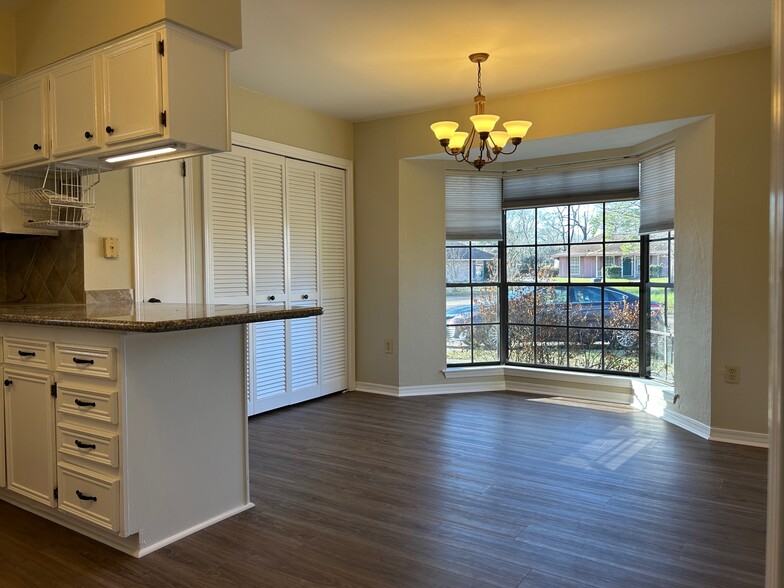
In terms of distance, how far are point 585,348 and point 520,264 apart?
0.99 meters

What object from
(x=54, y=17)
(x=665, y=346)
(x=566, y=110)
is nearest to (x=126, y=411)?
(x=54, y=17)

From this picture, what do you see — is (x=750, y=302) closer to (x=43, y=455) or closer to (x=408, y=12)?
(x=408, y=12)

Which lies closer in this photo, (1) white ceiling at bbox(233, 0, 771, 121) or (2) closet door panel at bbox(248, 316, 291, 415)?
(1) white ceiling at bbox(233, 0, 771, 121)

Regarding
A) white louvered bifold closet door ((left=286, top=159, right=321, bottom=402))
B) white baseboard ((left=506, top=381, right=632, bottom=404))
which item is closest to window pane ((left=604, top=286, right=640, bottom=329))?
white baseboard ((left=506, top=381, right=632, bottom=404))

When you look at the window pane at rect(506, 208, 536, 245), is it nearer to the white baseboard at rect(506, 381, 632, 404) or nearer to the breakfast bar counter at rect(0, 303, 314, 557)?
the white baseboard at rect(506, 381, 632, 404)

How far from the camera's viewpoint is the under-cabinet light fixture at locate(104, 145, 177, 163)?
266cm

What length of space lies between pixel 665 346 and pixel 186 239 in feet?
12.4

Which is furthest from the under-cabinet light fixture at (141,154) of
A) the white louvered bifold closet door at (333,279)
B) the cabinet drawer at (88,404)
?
the white louvered bifold closet door at (333,279)

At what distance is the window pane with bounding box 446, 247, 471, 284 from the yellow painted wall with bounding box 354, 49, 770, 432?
0.53ft

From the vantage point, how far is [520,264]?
5340 mm

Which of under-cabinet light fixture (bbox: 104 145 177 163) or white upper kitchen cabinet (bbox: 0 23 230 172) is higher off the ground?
white upper kitchen cabinet (bbox: 0 23 230 172)

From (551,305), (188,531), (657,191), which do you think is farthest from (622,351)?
(188,531)

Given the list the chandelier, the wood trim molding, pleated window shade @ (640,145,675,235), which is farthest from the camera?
pleated window shade @ (640,145,675,235)

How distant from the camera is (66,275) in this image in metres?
3.33
